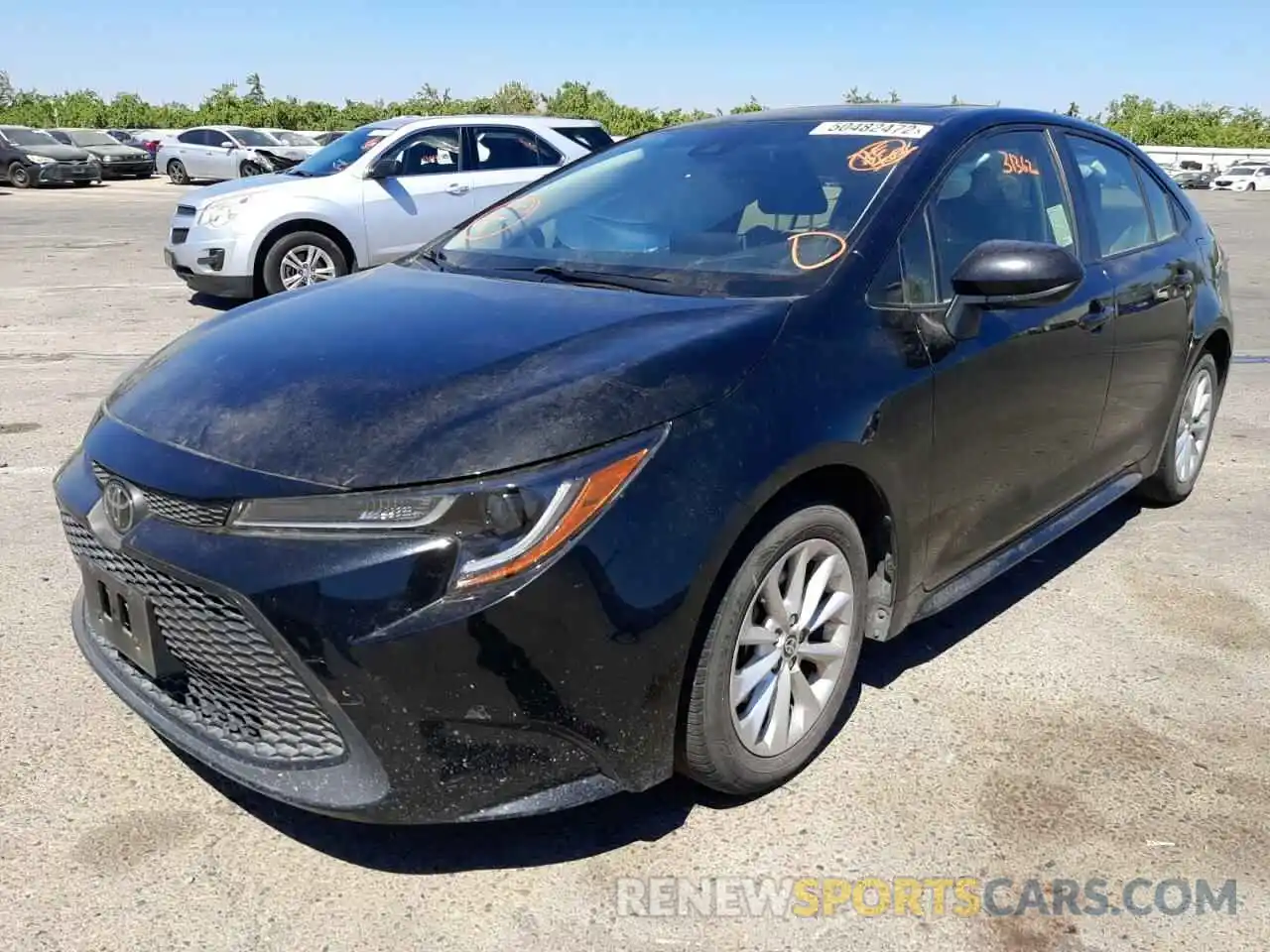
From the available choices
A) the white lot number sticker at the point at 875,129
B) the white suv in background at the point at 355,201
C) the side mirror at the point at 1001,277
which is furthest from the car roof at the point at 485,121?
the side mirror at the point at 1001,277

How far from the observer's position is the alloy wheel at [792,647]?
258 cm

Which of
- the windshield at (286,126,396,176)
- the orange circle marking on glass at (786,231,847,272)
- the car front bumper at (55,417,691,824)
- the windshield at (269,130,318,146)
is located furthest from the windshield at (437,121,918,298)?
the windshield at (269,130,318,146)

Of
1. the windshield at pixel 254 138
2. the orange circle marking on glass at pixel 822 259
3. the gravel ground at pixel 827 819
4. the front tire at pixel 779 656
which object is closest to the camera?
the gravel ground at pixel 827 819

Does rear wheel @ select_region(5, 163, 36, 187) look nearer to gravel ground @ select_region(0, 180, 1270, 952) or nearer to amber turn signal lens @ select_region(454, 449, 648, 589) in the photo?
gravel ground @ select_region(0, 180, 1270, 952)

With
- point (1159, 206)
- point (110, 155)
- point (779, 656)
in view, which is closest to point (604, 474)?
point (779, 656)

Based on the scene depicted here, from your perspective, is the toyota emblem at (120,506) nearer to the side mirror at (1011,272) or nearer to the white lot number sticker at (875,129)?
the side mirror at (1011,272)

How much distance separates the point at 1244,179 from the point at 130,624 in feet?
160

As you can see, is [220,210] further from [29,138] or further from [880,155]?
[29,138]

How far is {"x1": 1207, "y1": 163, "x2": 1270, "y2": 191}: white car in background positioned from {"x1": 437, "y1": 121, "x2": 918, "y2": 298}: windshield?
45.1m

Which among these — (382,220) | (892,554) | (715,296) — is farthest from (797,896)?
(382,220)

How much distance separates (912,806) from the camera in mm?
2734

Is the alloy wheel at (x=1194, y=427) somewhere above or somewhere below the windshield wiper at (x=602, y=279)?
below

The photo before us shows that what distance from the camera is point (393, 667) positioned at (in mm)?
2100

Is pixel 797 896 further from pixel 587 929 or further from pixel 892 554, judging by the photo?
pixel 892 554
